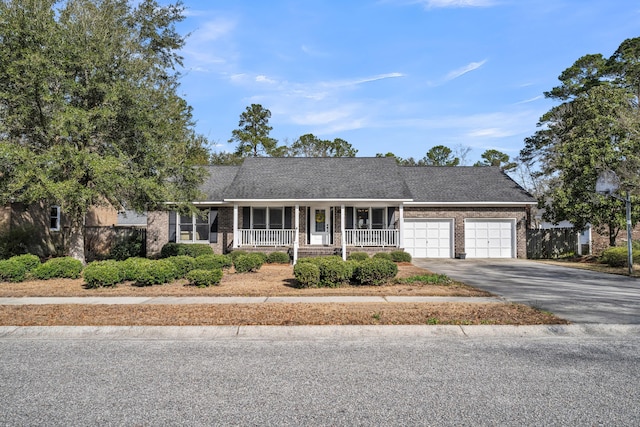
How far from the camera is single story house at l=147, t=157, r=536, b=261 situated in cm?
2172

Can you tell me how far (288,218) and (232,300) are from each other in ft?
42.4

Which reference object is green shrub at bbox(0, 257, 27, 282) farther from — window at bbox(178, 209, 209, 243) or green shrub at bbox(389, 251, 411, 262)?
green shrub at bbox(389, 251, 411, 262)

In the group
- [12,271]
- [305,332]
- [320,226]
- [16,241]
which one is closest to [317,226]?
[320,226]

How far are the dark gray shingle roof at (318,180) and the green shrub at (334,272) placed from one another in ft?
28.9

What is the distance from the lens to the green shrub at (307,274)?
12086mm

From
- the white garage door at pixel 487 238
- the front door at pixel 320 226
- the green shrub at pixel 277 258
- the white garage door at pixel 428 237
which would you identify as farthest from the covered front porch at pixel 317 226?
the white garage door at pixel 487 238

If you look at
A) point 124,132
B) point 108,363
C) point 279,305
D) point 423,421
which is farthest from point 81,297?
point 423,421

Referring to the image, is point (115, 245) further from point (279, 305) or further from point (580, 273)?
point (580, 273)

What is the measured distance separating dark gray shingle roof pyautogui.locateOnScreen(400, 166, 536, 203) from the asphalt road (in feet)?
56.6

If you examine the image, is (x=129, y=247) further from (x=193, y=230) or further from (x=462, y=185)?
(x=462, y=185)

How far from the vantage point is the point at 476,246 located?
2406 cm

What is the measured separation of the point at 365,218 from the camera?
75.9 ft

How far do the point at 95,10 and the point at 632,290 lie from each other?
1817cm

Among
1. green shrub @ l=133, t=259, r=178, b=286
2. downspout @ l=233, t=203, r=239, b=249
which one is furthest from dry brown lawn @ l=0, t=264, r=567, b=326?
downspout @ l=233, t=203, r=239, b=249
